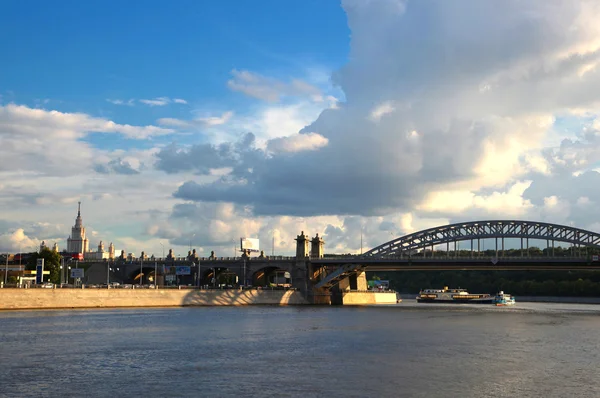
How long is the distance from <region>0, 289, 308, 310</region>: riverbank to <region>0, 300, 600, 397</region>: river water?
18540mm

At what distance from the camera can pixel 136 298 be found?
393ft

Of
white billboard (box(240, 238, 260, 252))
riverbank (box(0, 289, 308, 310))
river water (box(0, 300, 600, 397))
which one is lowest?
river water (box(0, 300, 600, 397))

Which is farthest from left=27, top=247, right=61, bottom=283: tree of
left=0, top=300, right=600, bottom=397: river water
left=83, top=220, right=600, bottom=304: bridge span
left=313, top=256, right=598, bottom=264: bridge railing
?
left=0, top=300, right=600, bottom=397: river water

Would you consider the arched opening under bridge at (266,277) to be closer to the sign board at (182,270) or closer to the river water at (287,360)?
the sign board at (182,270)

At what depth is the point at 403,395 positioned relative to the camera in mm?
37812

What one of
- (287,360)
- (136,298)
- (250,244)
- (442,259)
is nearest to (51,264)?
(136,298)

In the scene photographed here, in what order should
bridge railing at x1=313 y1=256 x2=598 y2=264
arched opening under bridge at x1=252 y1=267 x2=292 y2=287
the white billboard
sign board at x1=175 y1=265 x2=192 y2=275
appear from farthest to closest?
1. the white billboard
2. arched opening under bridge at x1=252 y1=267 x2=292 y2=287
3. sign board at x1=175 y1=265 x2=192 y2=275
4. bridge railing at x1=313 y1=256 x2=598 y2=264

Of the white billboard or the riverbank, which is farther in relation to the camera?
the white billboard

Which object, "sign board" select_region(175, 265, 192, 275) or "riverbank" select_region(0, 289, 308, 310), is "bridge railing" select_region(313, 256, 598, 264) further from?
"sign board" select_region(175, 265, 192, 275)

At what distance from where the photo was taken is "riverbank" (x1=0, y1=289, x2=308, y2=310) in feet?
326

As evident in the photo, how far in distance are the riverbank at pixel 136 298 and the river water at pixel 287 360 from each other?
1854cm

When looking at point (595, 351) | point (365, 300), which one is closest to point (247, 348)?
point (595, 351)

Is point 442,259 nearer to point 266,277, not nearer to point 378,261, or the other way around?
point 378,261

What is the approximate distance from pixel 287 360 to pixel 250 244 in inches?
4811
